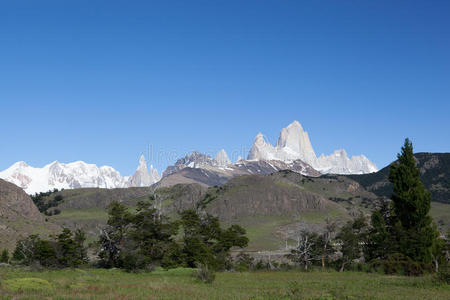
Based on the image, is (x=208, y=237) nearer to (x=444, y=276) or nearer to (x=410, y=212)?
(x=410, y=212)

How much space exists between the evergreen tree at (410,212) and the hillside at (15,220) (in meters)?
81.1

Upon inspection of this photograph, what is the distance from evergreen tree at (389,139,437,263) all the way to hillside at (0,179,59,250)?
8112 centimetres

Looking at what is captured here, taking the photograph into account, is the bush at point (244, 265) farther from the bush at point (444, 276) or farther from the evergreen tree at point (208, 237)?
the bush at point (444, 276)

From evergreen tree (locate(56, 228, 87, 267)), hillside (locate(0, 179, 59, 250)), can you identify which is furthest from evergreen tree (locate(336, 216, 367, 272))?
hillside (locate(0, 179, 59, 250))

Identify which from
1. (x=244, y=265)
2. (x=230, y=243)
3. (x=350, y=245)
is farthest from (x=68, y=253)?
(x=350, y=245)

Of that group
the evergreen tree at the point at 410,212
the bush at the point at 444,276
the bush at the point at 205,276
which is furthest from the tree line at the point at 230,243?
the bush at the point at 444,276

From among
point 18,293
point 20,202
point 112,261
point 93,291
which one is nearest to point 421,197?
point 112,261

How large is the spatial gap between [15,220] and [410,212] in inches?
3864

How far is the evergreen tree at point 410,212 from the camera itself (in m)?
54.8

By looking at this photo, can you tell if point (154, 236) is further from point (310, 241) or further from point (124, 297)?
point (124, 297)

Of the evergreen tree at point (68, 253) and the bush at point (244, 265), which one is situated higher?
the evergreen tree at point (68, 253)

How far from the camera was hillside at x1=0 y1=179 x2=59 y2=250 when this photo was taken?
99781 millimetres

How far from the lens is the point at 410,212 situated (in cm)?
5859

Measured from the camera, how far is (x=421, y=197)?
5784cm
